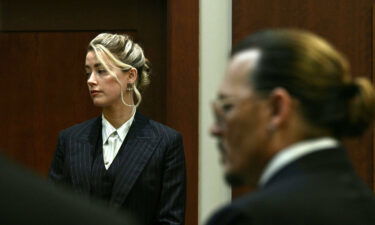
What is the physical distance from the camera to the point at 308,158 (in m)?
0.97

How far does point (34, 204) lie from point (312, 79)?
657 millimetres

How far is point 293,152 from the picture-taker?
1000mm

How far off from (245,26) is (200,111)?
0.45m

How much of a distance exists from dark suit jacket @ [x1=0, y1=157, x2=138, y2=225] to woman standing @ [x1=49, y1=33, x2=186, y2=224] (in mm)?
1859

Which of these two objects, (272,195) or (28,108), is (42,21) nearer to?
(28,108)

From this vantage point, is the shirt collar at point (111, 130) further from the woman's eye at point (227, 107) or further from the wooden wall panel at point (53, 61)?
the woman's eye at point (227, 107)

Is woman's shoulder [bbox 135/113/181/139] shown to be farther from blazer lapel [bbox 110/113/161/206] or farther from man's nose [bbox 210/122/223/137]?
man's nose [bbox 210/122/223/137]

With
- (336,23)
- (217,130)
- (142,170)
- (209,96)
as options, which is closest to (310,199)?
(217,130)

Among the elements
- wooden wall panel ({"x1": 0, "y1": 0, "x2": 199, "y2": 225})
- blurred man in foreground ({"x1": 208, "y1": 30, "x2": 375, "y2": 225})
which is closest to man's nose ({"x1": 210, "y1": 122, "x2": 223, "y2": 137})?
blurred man in foreground ({"x1": 208, "y1": 30, "x2": 375, "y2": 225})

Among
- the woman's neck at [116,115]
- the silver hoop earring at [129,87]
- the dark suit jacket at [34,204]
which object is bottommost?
the woman's neck at [116,115]

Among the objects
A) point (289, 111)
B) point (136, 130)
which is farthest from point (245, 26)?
point (289, 111)

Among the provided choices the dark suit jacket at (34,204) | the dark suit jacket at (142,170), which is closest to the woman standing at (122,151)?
the dark suit jacket at (142,170)

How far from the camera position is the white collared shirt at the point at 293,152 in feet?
3.24

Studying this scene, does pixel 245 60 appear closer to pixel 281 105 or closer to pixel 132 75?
pixel 281 105
